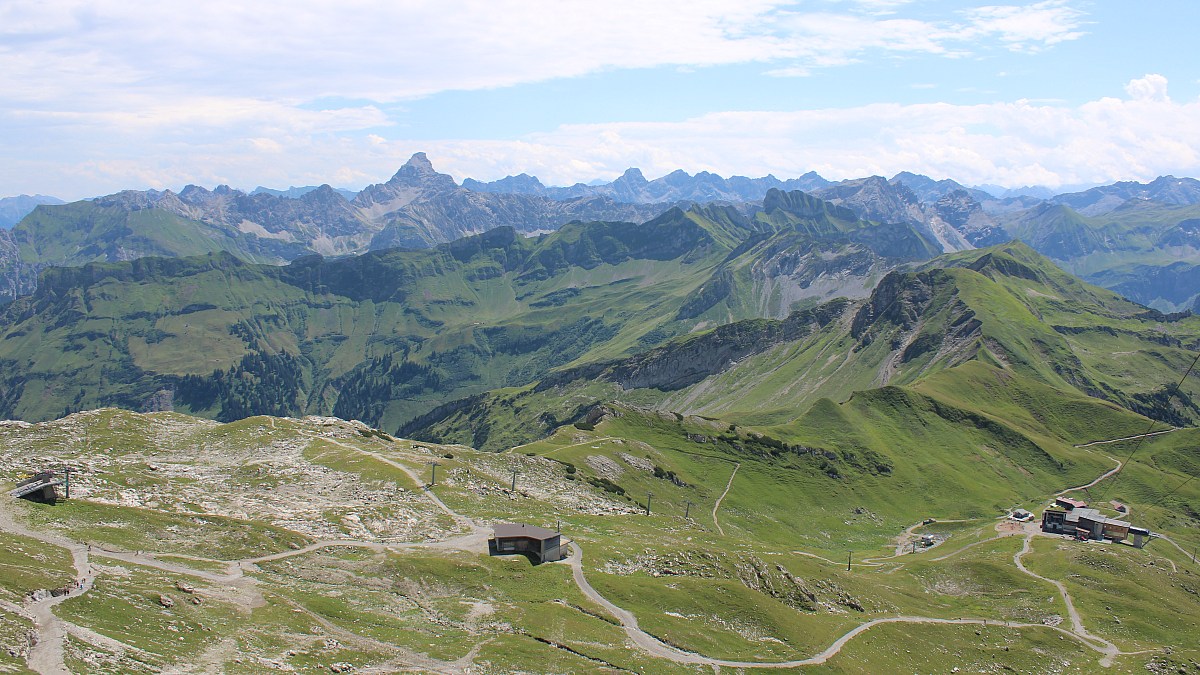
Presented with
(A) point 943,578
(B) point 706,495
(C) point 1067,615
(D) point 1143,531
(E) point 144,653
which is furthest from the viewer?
(B) point 706,495

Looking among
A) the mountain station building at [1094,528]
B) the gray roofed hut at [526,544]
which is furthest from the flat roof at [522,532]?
the mountain station building at [1094,528]

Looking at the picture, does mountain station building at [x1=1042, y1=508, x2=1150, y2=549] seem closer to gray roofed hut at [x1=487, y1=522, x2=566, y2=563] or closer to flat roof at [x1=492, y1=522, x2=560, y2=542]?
gray roofed hut at [x1=487, y1=522, x2=566, y2=563]

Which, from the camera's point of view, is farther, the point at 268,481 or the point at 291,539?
the point at 268,481

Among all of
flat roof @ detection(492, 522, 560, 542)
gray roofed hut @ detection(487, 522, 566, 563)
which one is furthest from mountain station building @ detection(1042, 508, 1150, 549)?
flat roof @ detection(492, 522, 560, 542)

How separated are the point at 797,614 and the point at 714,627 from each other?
15.7 meters

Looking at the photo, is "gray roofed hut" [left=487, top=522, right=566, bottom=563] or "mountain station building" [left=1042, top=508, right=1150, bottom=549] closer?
"gray roofed hut" [left=487, top=522, right=566, bottom=563]

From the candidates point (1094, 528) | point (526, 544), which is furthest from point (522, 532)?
point (1094, 528)

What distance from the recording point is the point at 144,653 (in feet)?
181

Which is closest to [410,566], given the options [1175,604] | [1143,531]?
[1175,604]

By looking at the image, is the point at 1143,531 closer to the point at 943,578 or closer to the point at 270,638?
the point at 943,578

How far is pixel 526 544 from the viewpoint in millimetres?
94562

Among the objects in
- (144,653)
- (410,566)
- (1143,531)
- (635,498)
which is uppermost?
(144,653)

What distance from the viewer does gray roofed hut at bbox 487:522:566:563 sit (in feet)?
308

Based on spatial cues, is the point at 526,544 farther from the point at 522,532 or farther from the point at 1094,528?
the point at 1094,528
